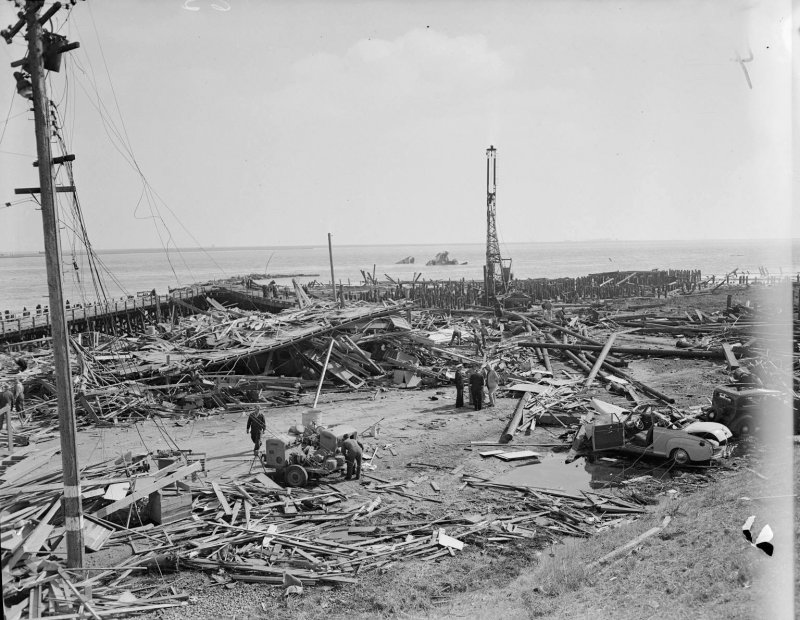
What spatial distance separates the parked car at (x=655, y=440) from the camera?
602 inches

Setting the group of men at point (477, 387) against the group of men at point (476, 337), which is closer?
the group of men at point (477, 387)

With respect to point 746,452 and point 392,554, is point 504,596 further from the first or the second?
point 746,452

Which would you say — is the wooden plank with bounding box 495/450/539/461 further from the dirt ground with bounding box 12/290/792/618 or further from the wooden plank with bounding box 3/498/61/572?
the wooden plank with bounding box 3/498/61/572

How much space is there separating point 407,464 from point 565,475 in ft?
12.8

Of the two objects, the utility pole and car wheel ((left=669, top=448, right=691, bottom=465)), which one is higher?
the utility pole

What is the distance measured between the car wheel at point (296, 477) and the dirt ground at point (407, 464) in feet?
2.92

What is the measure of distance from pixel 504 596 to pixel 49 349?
27105 mm

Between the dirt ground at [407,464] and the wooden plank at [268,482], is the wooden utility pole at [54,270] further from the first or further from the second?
the wooden plank at [268,482]

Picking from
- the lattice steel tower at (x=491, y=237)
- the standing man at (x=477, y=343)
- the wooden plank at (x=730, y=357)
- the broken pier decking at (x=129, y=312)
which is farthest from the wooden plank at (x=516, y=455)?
the lattice steel tower at (x=491, y=237)

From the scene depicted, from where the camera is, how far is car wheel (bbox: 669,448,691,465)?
1535 cm

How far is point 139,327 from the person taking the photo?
4634cm

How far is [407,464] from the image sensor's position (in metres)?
16.6

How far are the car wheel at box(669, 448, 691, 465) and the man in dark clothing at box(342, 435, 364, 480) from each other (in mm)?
7476

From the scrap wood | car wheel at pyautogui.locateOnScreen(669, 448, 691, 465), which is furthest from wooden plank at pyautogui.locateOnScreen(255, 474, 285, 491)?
car wheel at pyautogui.locateOnScreen(669, 448, 691, 465)
